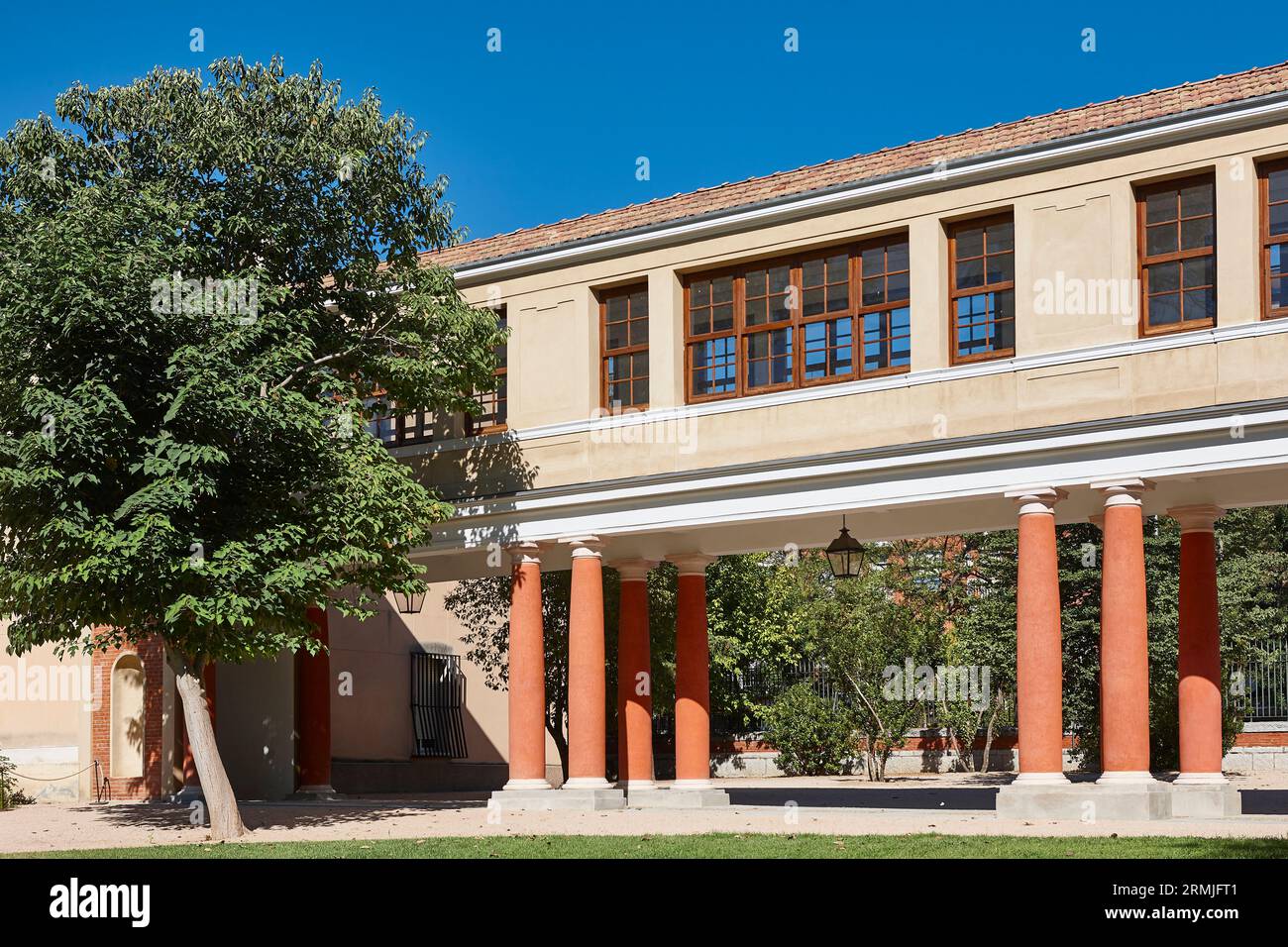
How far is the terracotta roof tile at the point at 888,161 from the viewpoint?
64.0 feet

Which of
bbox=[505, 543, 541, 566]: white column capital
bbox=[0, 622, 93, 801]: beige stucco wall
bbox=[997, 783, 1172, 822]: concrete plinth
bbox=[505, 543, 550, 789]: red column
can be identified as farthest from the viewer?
bbox=[0, 622, 93, 801]: beige stucco wall

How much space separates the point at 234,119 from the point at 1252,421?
12.9m

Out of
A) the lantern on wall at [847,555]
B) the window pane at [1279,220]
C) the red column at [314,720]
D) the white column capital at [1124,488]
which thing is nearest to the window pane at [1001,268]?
the white column capital at [1124,488]

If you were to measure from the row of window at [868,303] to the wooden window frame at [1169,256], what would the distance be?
0.02 m

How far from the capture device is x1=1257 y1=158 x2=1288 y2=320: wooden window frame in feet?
61.2

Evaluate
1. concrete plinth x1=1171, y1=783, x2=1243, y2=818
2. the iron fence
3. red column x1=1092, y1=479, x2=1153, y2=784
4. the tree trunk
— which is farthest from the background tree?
the iron fence

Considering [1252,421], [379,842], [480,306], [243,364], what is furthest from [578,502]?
[1252,421]

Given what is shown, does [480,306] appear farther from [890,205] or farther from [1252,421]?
[1252,421]

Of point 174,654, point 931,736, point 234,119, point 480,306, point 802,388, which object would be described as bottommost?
point 931,736

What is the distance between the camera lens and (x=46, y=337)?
736 inches

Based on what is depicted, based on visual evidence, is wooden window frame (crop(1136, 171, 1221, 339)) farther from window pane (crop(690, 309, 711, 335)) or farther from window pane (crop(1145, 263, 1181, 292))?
window pane (crop(690, 309, 711, 335))

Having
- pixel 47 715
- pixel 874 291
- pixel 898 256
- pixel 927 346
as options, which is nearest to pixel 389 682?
pixel 47 715

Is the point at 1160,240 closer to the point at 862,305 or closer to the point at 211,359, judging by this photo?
the point at 862,305

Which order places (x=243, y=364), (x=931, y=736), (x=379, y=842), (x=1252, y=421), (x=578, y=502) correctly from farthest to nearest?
(x=931, y=736)
(x=578, y=502)
(x=243, y=364)
(x=1252, y=421)
(x=379, y=842)
